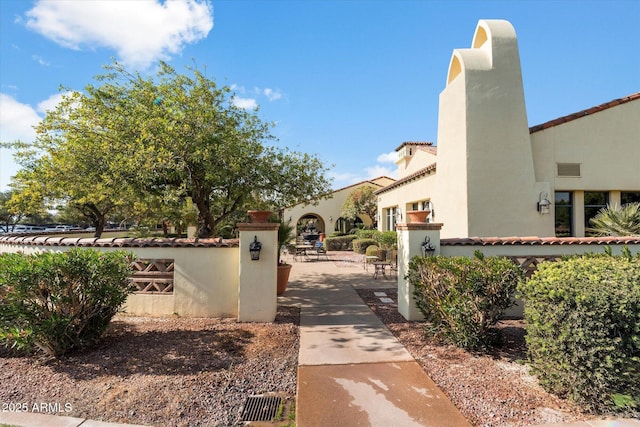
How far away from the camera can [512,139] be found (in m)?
9.89

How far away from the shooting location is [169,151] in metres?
6.88

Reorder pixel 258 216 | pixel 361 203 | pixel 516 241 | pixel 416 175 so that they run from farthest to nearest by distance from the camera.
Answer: pixel 361 203, pixel 416 175, pixel 516 241, pixel 258 216

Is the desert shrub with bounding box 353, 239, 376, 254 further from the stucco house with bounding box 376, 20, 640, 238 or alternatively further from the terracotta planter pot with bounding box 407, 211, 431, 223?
the terracotta planter pot with bounding box 407, 211, 431, 223

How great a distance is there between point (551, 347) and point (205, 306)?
→ 238 inches

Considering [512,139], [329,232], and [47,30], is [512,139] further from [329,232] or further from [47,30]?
[329,232]

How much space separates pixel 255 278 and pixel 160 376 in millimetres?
2567

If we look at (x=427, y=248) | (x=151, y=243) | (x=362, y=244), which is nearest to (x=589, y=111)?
(x=427, y=248)

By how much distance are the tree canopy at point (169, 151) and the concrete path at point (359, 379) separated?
→ 12.7ft

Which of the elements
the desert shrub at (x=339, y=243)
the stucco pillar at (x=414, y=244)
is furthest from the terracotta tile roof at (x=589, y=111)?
the desert shrub at (x=339, y=243)

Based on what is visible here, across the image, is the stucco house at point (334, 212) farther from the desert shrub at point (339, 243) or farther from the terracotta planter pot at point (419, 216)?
the terracotta planter pot at point (419, 216)

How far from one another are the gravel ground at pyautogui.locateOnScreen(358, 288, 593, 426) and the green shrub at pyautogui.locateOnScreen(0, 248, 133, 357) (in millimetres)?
5100

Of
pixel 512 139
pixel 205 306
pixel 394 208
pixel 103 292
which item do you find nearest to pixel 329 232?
pixel 394 208

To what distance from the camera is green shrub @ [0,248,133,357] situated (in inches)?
159

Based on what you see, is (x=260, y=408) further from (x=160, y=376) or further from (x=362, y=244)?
(x=362, y=244)
